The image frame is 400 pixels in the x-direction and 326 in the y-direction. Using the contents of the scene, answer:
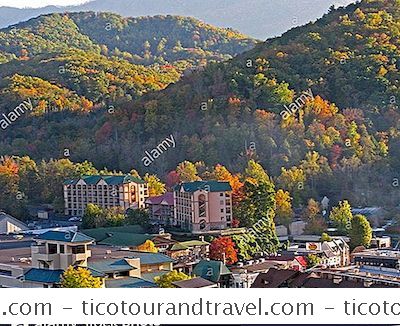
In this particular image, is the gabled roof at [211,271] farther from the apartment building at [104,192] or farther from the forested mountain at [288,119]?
the apartment building at [104,192]

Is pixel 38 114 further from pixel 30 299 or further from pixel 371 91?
pixel 30 299

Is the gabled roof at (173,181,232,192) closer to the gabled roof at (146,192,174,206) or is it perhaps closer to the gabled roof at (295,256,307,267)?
the gabled roof at (146,192,174,206)

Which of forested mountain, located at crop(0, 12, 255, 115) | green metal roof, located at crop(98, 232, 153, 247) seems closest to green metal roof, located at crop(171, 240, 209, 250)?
green metal roof, located at crop(98, 232, 153, 247)

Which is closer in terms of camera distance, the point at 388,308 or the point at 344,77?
the point at 388,308

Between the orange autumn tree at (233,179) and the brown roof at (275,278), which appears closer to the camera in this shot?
the brown roof at (275,278)

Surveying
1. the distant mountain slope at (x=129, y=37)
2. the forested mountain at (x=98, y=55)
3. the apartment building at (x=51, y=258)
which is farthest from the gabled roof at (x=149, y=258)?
the distant mountain slope at (x=129, y=37)

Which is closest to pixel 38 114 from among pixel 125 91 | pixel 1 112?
pixel 1 112
